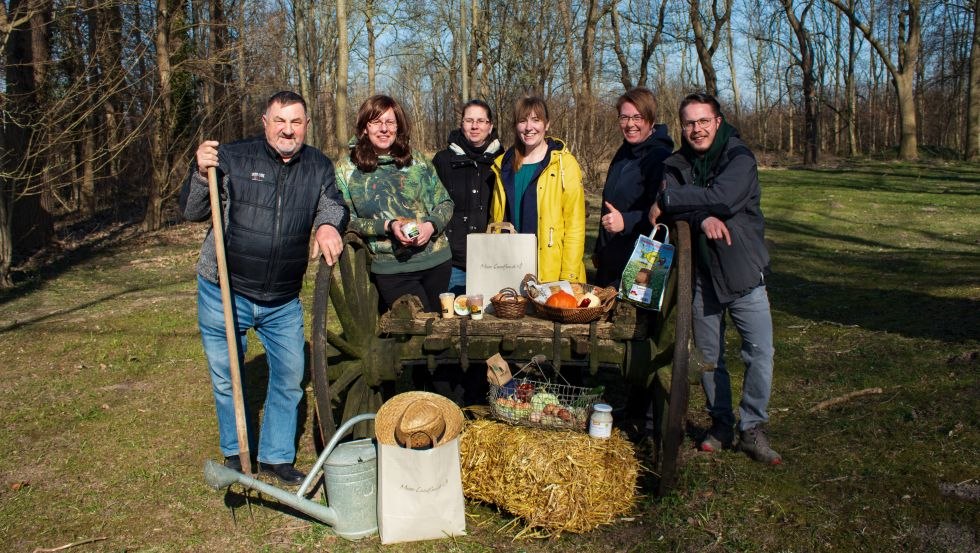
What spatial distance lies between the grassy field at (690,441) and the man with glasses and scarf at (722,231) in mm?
567

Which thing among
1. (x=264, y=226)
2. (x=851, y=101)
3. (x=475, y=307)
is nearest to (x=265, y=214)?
(x=264, y=226)

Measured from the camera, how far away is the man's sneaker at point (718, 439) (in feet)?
14.2

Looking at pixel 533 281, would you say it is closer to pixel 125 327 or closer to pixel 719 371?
pixel 719 371

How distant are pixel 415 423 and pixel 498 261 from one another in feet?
4.13

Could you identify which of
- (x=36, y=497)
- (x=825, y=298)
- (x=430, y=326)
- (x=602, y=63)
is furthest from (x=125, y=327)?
(x=602, y=63)

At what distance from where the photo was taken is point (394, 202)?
4281mm

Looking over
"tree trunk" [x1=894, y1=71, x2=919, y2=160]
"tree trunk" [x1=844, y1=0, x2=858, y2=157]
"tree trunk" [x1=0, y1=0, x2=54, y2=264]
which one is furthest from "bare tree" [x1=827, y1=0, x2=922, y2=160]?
"tree trunk" [x1=0, y1=0, x2=54, y2=264]

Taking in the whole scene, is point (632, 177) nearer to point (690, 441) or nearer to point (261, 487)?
point (690, 441)

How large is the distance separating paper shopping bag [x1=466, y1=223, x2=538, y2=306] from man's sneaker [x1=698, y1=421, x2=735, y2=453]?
4.37 feet

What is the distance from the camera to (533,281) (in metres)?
4.27

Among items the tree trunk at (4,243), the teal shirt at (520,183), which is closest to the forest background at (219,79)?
the tree trunk at (4,243)

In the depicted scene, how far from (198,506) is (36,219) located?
11698 mm

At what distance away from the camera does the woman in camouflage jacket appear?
4.19m

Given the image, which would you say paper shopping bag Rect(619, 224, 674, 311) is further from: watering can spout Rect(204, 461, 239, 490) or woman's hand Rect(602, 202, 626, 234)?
watering can spout Rect(204, 461, 239, 490)
